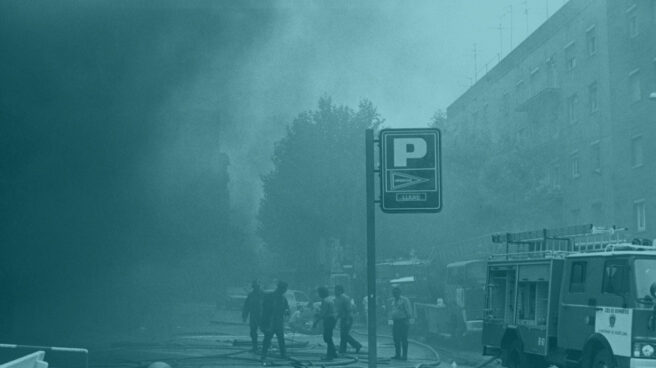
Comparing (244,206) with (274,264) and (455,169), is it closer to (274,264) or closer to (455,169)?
(274,264)

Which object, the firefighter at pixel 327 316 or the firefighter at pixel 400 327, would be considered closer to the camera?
the firefighter at pixel 327 316

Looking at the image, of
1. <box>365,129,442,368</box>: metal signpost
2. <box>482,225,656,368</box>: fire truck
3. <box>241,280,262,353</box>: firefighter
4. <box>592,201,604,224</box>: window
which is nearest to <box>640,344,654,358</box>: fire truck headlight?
<box>482,225,656,368</box>: fire truck

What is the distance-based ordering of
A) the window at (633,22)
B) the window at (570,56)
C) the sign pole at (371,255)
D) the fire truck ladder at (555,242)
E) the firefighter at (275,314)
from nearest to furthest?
the sign pole at (371,255) < the fire truck ladder at (555,242) < the firefighter at (275,314) < the window at (633,22) < the window at (570,56)

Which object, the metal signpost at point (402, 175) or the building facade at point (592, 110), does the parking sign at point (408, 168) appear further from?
the building facade at point (592, 110)

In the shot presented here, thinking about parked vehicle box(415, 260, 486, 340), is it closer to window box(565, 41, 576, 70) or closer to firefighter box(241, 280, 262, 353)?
firefighter box(241, 280, 262, 353)

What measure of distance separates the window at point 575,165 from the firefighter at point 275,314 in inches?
763

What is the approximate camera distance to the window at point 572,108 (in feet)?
111

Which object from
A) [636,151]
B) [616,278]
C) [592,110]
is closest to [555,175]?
[592,110]

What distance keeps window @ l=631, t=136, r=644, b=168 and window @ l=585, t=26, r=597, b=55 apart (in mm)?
4122

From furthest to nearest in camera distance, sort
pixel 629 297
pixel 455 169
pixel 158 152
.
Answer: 1. pixel 455 169
2. pixel 158 152
3. pixel 629 297

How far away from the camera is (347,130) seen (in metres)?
35.6

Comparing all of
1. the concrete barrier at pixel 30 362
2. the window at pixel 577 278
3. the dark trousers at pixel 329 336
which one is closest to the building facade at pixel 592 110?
the dark trousers at pixel 329 336

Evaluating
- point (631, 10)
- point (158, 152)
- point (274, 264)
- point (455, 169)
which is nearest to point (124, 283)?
point (158, 152)

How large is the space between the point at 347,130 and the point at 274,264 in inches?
681
